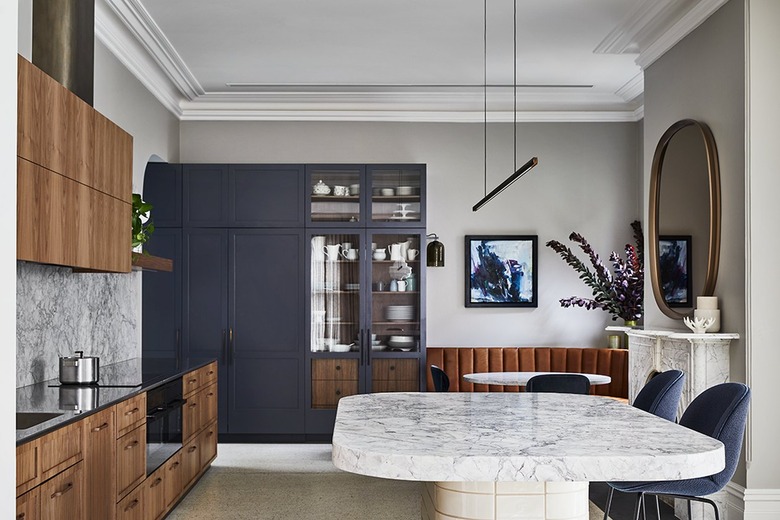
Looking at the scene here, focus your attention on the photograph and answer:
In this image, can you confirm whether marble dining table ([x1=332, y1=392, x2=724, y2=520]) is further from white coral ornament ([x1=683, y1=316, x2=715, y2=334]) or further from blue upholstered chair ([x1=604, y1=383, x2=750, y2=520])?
white coral ornament ([x1=683, y1=316, x2=715, y2=334])

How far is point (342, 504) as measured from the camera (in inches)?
195

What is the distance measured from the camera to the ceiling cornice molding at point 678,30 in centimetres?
454

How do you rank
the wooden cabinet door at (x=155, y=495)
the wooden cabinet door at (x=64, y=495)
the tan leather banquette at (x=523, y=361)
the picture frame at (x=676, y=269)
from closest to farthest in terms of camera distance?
the wooden cabinet door at (x=64, y=495), the wooden cabinet door at (x=155, y=495), the picture frame at (x=676, y=269), the tan leather banquette at (x=523, y=361)

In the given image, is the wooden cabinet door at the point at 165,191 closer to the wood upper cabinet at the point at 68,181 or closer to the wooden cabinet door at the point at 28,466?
the wood upper cabinet at the point at 68,181

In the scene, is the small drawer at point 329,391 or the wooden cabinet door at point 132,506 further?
the small drawer at point 329,391

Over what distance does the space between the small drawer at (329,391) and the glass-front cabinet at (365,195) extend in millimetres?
1319

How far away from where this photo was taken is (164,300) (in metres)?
6.88

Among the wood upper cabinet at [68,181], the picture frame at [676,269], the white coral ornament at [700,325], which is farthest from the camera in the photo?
the picture frame at [676,269]

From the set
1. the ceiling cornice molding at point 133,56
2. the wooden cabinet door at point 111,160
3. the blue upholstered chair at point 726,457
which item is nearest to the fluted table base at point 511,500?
the blue upholstered chair at point 726,457

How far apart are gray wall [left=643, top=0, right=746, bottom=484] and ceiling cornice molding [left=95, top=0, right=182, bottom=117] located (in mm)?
3409

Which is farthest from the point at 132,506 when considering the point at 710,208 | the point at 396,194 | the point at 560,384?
the point at 396,194
